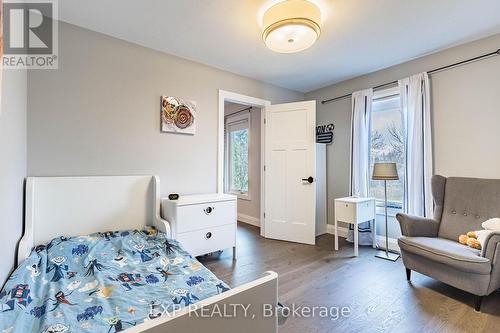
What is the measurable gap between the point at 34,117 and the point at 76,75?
0.52 metres

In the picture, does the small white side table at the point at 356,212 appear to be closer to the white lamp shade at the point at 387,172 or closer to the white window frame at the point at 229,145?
the white lamp shade at the point at 387,172

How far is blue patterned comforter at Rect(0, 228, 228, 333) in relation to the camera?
99cm

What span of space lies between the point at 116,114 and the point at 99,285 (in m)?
1.70

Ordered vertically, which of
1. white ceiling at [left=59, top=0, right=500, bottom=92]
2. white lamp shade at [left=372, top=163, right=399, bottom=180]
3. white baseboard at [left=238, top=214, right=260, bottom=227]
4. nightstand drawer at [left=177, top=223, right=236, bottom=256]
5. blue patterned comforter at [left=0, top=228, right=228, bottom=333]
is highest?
white ceiling at [left=59, top=0, right=500, bottom=92]

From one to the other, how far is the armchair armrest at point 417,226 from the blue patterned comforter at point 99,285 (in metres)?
1.98

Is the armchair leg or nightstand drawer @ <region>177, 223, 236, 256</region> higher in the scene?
nightstand drawer @ <region>177, 223, 236, 256</region>

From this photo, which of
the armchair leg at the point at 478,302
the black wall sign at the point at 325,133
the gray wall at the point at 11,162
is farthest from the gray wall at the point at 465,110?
the gray wall at the point at 11,162

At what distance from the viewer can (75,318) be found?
100 centimetres

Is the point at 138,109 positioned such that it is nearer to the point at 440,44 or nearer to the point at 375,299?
the point at 375,299

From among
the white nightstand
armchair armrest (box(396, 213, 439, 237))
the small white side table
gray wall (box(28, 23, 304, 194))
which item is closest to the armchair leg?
armchair armrest (box(396, 213, 439, 237))

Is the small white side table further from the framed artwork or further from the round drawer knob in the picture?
the framed artwork

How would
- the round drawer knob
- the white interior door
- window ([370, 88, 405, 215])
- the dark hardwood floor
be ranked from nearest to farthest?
the dark hardwood floor, the round drawer knob, window ([370, 88, 405, 215]), the white interior door

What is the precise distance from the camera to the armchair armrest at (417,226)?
2305mm

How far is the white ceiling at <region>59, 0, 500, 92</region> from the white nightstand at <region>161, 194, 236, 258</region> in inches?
66.0
